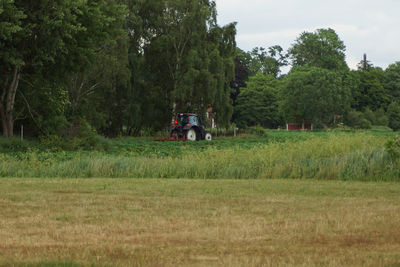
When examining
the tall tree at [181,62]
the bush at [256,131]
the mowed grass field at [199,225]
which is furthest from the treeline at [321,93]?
the mowed grass field at [199,225]

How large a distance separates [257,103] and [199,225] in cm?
6927

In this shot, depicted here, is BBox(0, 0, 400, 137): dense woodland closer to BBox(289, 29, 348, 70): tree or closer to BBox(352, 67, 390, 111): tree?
BBox(352, 67, 390, 111): tree

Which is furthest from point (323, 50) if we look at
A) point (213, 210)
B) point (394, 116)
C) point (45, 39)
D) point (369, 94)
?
point (213, 210)

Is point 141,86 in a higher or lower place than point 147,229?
higher

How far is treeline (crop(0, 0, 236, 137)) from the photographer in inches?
1032

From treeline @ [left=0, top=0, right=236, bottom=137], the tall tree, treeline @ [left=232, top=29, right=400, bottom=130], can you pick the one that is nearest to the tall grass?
treeline @ [left=0, top=0, right=236, bottom=137]

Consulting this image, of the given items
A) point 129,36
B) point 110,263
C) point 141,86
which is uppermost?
point 129,36

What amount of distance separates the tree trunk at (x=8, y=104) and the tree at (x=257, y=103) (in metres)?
49.4

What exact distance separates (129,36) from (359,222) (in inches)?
1413

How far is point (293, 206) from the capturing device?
9.78m

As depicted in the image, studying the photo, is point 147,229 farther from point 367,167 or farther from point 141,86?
point 141,86

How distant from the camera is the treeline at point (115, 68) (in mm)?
26219

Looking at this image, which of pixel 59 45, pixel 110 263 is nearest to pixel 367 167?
pixel 110 263

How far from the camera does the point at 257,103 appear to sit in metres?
76.5
